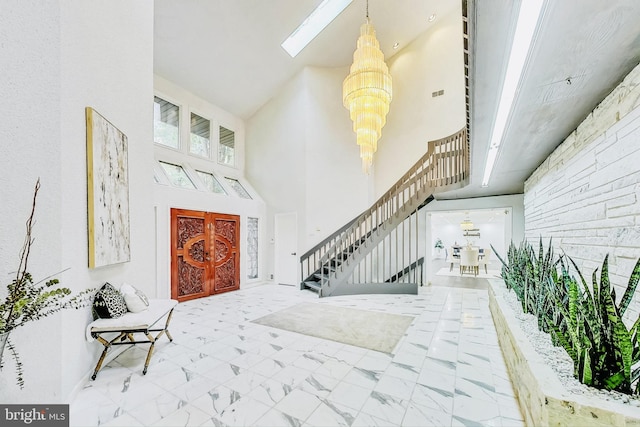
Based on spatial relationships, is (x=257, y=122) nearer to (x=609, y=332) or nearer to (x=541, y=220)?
(x=541, y=220)

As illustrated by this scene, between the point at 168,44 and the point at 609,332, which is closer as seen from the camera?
the point at 609,332

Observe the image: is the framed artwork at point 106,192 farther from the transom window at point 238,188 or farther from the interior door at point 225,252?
the transom window at point 238,188

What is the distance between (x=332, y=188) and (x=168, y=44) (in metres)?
4.87

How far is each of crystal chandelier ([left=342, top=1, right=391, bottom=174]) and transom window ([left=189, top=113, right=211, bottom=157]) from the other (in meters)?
4.13

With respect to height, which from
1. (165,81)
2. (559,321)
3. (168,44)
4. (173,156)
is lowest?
(559,321)

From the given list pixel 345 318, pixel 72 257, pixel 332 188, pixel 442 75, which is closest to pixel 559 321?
pixel 345 318

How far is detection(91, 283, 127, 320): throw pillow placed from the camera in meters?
2.52

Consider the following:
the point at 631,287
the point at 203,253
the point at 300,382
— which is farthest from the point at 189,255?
the point at 631,287

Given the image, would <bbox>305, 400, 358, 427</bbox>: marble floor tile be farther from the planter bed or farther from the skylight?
the skylight

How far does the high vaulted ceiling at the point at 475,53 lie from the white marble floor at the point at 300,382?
2400 mm

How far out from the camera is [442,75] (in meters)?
7.01

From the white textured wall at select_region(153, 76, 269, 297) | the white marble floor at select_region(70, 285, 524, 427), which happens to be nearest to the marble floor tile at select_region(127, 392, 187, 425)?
the white marble floor at select_region(70, 285, 524, 427)

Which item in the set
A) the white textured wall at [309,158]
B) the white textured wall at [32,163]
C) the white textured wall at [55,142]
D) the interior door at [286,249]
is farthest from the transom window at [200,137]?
the white textured wall at [32,163]

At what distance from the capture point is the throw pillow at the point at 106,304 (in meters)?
2.52
